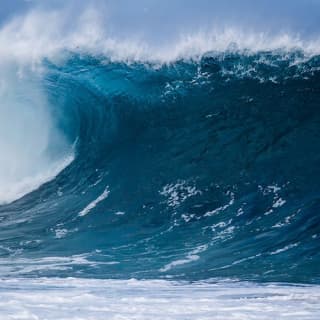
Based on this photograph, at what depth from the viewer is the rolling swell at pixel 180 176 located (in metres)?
6.87

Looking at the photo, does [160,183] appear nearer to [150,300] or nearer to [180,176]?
[180,176]

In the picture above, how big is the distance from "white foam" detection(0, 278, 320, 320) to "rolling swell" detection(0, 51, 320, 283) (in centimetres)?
57

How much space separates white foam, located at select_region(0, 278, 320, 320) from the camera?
4055mm

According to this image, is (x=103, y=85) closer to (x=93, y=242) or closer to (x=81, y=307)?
(x=93, y=242)

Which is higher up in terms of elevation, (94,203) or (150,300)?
(94,203)

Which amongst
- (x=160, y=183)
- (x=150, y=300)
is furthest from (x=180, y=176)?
(x=150, y=300)

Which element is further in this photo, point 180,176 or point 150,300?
point 180,176

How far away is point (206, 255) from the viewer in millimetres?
6891

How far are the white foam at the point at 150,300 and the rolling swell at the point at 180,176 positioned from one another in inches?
22.3

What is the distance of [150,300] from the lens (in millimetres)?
4723

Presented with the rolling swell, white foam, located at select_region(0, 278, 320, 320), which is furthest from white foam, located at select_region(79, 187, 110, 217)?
white foam, located at select_region(0, 278, 320, 320)

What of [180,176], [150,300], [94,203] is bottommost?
[150,300]

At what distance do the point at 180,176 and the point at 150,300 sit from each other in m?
4.55

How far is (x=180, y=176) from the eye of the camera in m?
9.11
